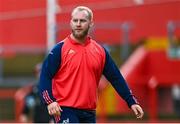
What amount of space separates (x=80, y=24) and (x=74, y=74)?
1.55 feet

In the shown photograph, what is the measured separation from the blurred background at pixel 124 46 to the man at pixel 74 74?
825cm

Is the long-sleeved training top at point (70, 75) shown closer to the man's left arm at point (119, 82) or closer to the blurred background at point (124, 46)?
the man's left arm at point (119, 82)

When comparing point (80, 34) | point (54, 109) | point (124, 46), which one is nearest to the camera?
point (54, 109)

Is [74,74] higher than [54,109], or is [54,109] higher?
[74,74]

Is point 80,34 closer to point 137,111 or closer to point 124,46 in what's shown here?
point 137,111

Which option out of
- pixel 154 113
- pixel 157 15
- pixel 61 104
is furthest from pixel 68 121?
pixel 157 15

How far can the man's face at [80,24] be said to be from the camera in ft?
22.5

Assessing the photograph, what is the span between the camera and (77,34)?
691 cm

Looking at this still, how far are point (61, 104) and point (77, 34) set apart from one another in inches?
26.5

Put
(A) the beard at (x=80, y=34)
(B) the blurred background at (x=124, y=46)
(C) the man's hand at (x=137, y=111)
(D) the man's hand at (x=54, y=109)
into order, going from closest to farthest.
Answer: (D) the man's hand at (x=54, y=109) < (A) the beard at (x=80, y=34) < (C) the man's hand at (x=137, y=111) < (B) the blurred background at (x=124, y=46)

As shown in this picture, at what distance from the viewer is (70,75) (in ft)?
22.9

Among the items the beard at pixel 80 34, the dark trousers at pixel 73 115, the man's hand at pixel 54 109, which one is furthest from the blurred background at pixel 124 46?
the man's hand at pixel 54 109

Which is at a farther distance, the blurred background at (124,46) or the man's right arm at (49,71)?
the blurred background at (124,46)

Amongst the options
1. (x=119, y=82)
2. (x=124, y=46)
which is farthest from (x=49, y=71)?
(x=124, y=46)
